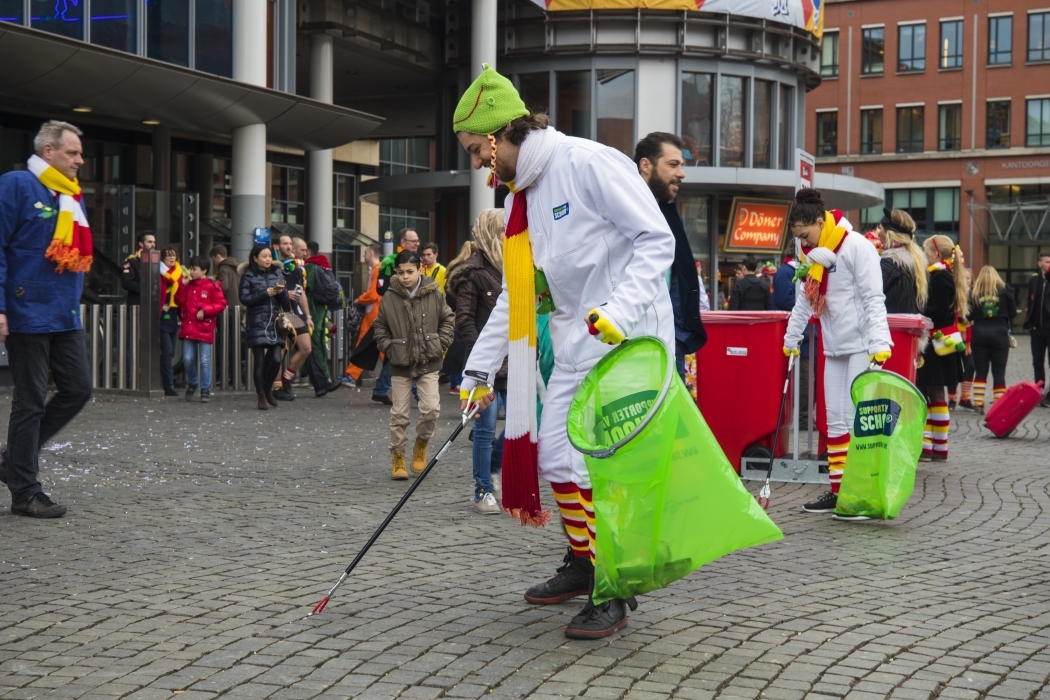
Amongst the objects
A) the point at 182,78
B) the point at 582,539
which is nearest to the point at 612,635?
the point at 582,539

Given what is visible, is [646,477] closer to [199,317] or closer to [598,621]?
[598,621]

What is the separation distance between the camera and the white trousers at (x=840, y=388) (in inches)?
306

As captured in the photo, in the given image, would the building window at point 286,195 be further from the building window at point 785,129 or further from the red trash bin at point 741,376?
the red trash bin at point 741,376

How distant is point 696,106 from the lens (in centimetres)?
2880

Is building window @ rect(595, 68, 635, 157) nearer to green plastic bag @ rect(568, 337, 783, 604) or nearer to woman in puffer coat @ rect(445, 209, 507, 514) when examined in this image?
woman in puffer coat @ rect(445, 209, 507, 514)

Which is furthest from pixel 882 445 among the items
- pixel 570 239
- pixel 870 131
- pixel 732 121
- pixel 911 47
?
pixel 911 47

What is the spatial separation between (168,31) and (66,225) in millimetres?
13894

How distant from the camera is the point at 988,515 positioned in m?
7.66

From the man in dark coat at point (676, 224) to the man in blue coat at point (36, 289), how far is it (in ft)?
10.2

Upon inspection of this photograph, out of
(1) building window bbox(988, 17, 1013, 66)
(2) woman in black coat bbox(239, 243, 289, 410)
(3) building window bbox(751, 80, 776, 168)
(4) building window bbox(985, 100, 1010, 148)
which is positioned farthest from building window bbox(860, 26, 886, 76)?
(2) woman in black coat bbox(239, 243, 289, 410)

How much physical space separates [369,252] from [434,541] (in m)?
10.5

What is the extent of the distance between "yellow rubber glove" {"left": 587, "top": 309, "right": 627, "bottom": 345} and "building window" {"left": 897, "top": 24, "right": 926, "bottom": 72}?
58219 mm

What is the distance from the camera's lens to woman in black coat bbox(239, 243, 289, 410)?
14.0m

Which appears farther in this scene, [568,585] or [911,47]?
[911,47]
